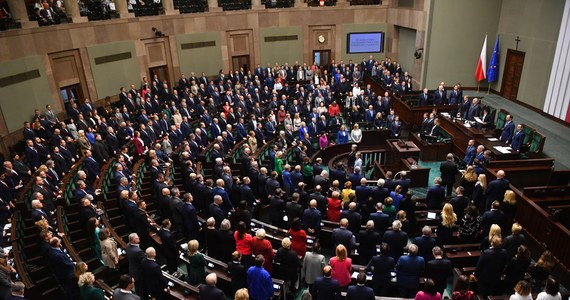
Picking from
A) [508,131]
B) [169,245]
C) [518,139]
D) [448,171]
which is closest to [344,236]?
[169,245]

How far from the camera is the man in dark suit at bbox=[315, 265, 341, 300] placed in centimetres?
498

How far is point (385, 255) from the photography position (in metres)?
5.45

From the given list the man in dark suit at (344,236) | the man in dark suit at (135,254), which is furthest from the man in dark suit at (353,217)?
the man in dark suit at (135,254)

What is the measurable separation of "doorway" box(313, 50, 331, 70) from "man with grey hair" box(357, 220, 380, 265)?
56.7 ft

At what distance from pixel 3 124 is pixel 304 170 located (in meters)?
9.53

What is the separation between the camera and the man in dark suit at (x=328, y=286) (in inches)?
196

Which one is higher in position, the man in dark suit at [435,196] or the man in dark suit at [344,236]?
the man in dark suit at [344,236]

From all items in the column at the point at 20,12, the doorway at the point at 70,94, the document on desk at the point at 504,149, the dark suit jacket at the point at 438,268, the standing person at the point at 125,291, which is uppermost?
the column at the point at 20,12

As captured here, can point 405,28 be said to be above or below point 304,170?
above

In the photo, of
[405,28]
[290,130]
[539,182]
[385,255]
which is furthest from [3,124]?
[405,28]

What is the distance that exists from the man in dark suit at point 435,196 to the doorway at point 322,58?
50.7 feet

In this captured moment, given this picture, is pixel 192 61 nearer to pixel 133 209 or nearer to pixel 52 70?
pixel 52 70

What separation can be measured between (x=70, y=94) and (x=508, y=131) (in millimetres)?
15156

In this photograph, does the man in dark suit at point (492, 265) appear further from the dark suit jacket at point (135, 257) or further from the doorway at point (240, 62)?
the doorway at point (240, 62)
